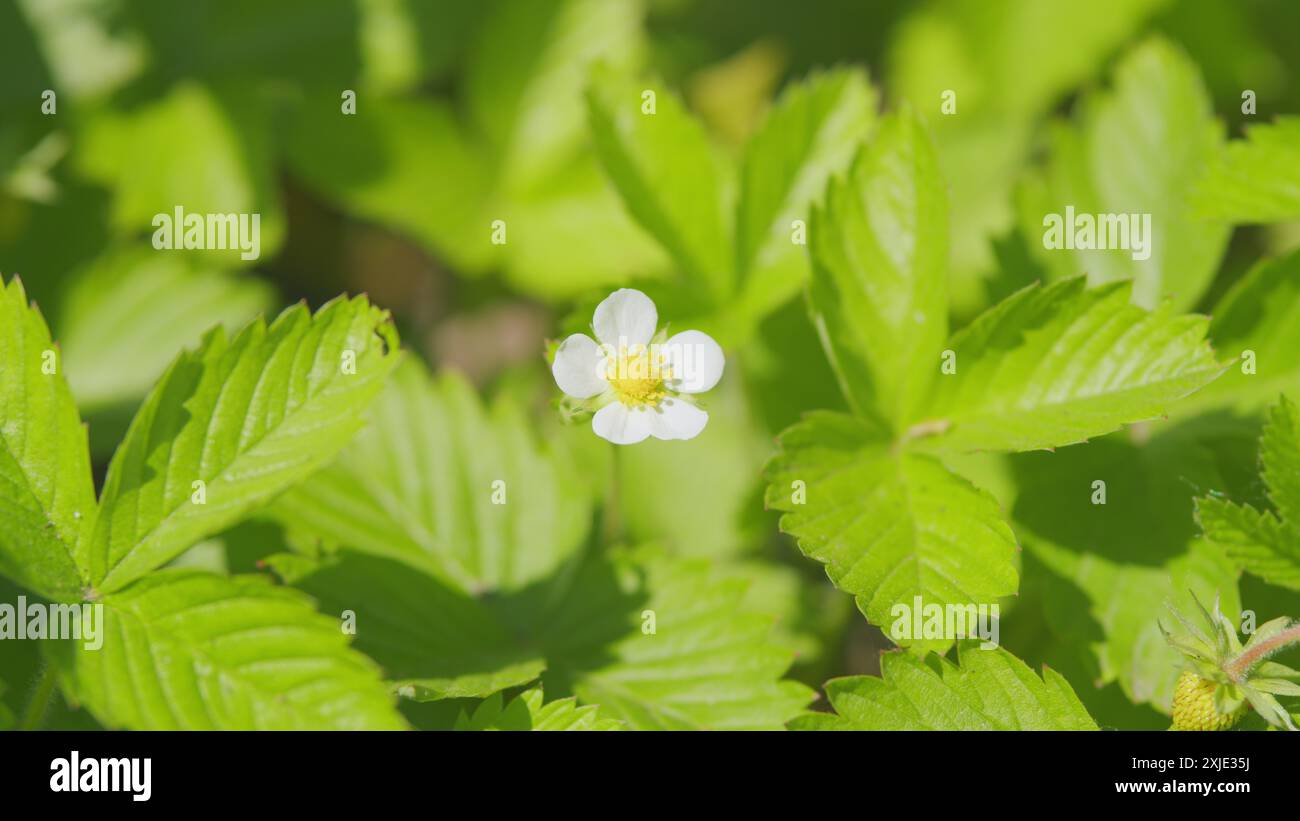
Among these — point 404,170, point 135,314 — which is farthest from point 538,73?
point 135,314

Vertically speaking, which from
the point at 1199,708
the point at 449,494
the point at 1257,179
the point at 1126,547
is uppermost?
the point at 1257,179

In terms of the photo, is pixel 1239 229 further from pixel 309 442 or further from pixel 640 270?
pixel 309 442

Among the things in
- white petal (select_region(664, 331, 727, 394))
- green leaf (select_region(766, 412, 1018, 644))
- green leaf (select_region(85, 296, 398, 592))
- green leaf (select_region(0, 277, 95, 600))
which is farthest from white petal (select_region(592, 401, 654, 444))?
green leaf (select_region(0, 277, 95, 600))

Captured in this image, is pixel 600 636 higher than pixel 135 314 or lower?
lower

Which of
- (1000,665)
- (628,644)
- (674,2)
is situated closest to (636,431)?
(628,644)

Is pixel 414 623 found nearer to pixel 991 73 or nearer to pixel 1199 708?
pixel 1199 708

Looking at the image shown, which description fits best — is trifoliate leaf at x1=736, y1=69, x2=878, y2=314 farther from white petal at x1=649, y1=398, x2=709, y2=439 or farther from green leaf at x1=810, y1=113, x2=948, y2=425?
white petal at x1=649, y1=398, x2=709, y2=439

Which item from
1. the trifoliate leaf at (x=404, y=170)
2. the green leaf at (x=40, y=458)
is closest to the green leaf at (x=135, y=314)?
the trifoliate leaf at (x=404, y=170)

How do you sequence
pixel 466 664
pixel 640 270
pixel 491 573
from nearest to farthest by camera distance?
1. pixel 466 664
2. pixel 491 573
3. pixel 640 270
